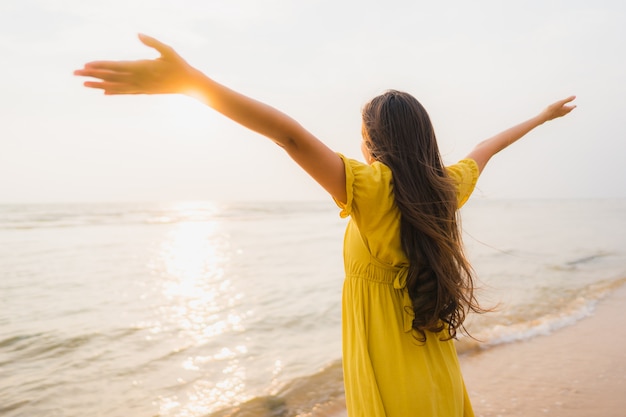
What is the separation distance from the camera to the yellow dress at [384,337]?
5.79 feet

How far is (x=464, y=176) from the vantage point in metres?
2.17

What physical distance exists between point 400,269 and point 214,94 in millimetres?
998

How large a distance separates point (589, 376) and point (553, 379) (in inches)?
14.5

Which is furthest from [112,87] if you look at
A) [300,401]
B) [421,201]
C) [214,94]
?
[300,401]

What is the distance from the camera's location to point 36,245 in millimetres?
17203

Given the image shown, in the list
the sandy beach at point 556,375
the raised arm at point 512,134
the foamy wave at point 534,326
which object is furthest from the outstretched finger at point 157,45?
the foamy wave at point 534,326

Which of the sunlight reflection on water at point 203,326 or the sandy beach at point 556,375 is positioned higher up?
the sunlight reflection on water at point 203,326

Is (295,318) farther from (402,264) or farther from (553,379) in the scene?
(402,264)

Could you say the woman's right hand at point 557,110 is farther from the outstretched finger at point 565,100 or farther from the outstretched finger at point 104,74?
the outstretched finger at point 104,74

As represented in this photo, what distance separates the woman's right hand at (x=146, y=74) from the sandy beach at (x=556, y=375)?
14.0 ft

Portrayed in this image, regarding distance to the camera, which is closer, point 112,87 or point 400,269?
point 112,87

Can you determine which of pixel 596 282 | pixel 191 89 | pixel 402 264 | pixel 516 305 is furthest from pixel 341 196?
pixel 596 282

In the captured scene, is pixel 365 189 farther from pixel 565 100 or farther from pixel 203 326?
pixel 203 326

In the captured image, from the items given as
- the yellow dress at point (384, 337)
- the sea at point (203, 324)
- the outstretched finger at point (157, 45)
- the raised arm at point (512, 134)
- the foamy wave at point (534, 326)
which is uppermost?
the outstretched finger at point (157, 45)
